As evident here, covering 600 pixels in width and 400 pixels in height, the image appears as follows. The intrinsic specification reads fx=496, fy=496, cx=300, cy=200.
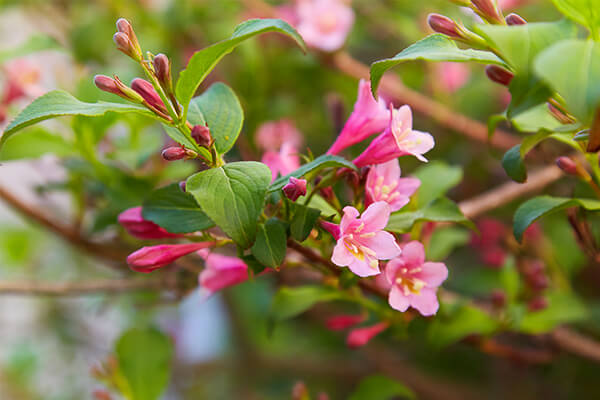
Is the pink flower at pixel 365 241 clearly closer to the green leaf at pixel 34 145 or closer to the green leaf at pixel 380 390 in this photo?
the green leaf at pixel 380 390

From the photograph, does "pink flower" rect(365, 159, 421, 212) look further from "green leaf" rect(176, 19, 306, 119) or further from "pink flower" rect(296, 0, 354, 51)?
"pink flower" rect(296, 0, 354, 51)

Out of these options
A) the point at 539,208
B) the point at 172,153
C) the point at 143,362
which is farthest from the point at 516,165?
the point at 143,362

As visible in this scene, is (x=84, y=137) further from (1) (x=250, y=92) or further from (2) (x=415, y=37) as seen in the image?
(2) (x=415, y=37)

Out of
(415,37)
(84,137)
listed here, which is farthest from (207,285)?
(415,37)

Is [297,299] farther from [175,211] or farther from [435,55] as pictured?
[435,55]

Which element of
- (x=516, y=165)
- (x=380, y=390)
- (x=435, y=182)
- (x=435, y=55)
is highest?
(x=435, y=55)

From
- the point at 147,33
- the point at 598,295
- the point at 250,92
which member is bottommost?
the point at 598,295

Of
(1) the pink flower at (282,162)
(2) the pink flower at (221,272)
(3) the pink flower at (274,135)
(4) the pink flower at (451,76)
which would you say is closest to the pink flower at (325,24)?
(3) the pink flower at (274,135)
